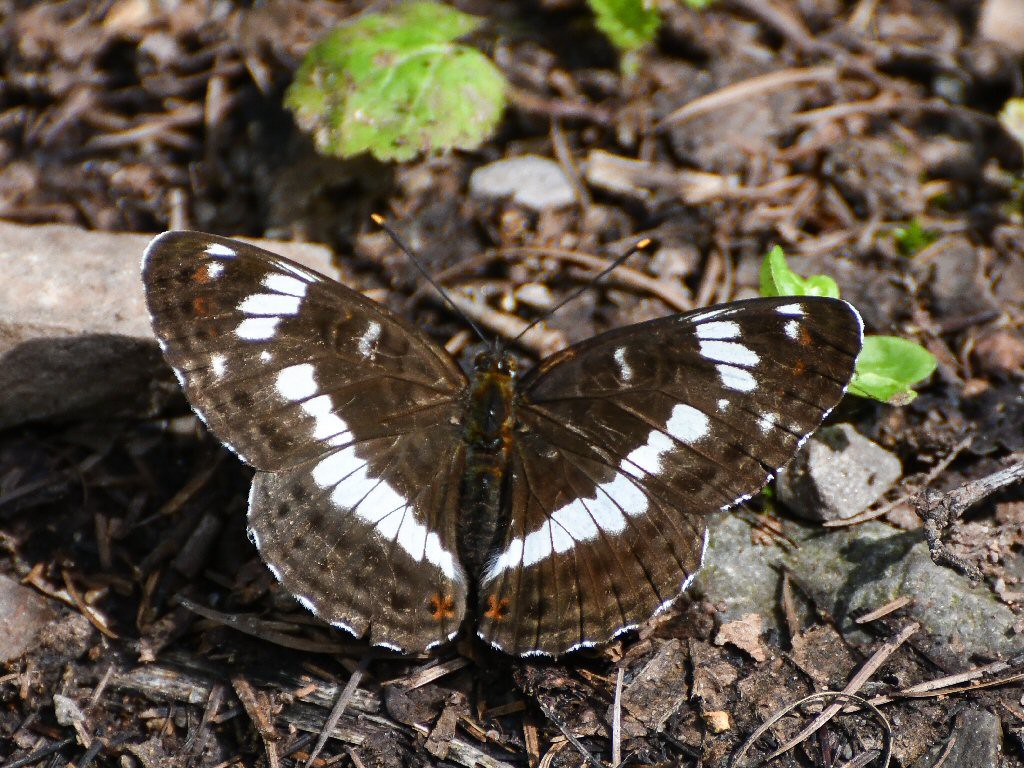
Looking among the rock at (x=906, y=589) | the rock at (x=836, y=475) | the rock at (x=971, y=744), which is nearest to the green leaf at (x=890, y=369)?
the rock at (x=836, y=475)

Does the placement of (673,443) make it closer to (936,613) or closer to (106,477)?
(936,613)

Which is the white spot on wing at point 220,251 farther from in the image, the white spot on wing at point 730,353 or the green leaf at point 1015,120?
the green leaf at point 1015,120

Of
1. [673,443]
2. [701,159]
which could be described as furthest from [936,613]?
[701,159]

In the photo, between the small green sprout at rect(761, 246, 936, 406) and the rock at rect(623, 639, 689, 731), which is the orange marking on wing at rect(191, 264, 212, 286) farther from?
the small green sprout at rect(761, 246, 936, 406)

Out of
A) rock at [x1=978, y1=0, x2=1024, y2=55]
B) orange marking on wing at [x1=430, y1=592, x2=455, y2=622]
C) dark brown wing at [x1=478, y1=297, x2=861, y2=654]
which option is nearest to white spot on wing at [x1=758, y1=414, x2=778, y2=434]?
dark brown wing at [x1=478, y1=297, x2=861, y2=654]

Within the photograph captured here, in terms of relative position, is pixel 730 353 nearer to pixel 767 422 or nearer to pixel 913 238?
pixel 767 422

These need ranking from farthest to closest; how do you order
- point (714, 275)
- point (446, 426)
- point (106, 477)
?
point (714, 275) → point (106, 477) → point (446, 426)

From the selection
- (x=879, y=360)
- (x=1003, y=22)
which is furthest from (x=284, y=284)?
(x=1003, y=22)
